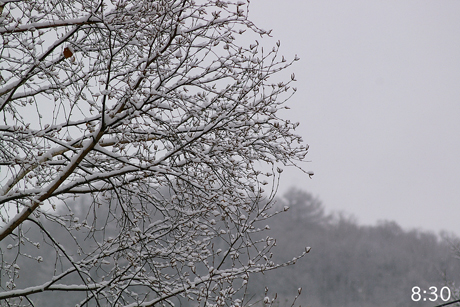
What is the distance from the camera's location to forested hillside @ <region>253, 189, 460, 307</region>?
2780 centimetres

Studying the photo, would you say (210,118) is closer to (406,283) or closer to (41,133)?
(41,133)

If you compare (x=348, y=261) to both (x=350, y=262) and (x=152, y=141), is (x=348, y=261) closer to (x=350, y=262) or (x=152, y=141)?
(x=350, y=262)

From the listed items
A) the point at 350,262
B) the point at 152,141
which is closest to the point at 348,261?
the point at 350,262

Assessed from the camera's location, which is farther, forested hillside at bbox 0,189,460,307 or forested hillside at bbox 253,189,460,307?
forested hillside at bbox 253,189,460,307

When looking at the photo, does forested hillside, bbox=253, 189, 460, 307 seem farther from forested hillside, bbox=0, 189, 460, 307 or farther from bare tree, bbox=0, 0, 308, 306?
bare tree, bbox=0, 0, 308, 306

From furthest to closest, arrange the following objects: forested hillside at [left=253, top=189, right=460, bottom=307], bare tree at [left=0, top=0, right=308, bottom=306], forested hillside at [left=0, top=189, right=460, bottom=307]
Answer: forested hillside at [left=253, top=189, right=460, bottom=307] < forested hillside at [left=0, top=189, right=460, bottom=307] < bare tree at [left=0, top=0, right=308, bottom=306]

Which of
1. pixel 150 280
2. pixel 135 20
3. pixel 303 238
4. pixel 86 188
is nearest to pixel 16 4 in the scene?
pixel 135 20

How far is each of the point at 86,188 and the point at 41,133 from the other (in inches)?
28.1

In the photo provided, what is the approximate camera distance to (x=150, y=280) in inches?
172

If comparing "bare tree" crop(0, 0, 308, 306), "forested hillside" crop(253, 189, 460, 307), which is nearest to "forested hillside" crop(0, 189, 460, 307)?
"forested hillside" crop(253, 189, 460, 307)

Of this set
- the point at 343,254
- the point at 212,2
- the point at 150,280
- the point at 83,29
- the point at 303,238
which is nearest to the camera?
the point at 212,2

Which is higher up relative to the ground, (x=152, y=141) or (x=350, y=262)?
(x=350, y=262)

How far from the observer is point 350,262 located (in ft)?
108

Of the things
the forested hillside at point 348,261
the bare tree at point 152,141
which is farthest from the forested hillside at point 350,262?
the bare tree at point 152,141
